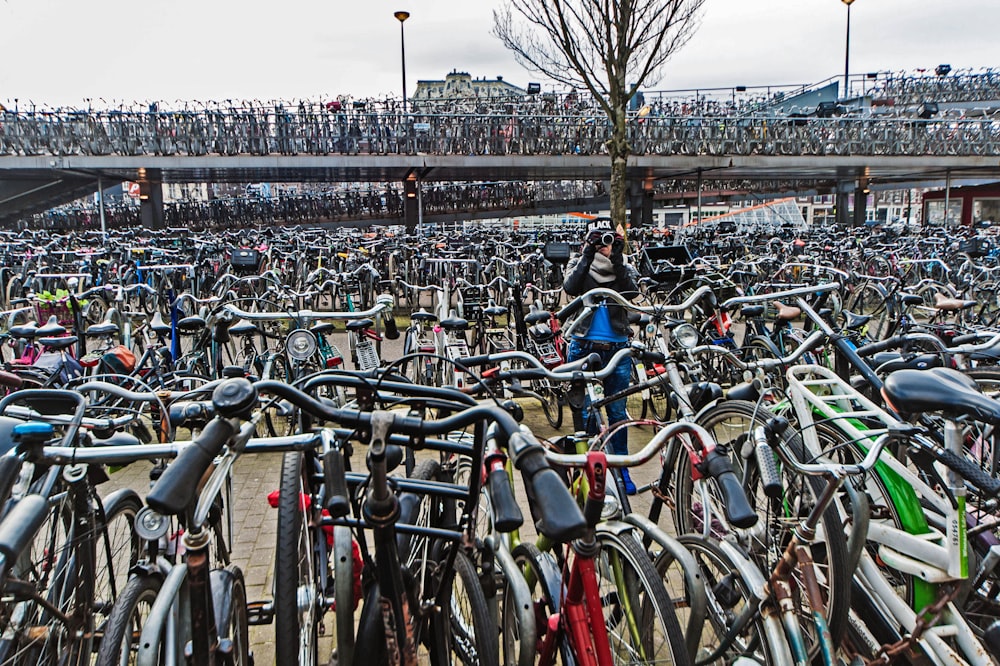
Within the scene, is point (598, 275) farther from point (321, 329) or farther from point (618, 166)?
point (618, 166)

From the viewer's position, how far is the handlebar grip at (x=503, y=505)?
119cm

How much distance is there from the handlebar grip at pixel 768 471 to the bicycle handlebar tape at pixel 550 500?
1.04 metres

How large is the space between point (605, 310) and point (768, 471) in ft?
8.40

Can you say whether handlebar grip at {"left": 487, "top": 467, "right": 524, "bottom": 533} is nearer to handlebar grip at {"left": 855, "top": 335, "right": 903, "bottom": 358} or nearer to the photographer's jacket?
handlebar grip at {"left": 855, "top": 335, "right": 903, "bottom": 358}

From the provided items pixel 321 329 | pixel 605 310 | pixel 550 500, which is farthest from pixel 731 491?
pixel 321 329

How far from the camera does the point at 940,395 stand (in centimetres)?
194

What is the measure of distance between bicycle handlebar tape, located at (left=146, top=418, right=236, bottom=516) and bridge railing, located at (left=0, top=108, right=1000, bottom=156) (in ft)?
58.3

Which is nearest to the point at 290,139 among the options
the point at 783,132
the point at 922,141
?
the point at 783,132

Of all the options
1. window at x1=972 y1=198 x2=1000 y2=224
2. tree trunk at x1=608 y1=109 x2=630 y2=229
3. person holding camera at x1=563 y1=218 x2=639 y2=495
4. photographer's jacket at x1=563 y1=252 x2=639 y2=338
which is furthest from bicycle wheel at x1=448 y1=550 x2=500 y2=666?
window at x1=972 y1=198 x2=1000 y2=224

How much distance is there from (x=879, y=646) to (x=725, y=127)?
66.2 feet

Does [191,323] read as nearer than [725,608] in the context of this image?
No

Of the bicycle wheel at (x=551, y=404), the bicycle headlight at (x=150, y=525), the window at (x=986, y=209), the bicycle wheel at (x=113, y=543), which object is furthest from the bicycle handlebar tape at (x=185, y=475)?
the window at (x=986, y=209)

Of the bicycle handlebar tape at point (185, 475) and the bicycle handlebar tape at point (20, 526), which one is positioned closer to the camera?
the bicycle handlebar tape at point (185, 475)

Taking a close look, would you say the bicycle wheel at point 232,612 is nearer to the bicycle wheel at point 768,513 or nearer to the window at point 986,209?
the bicycle wheel at point 768,513
